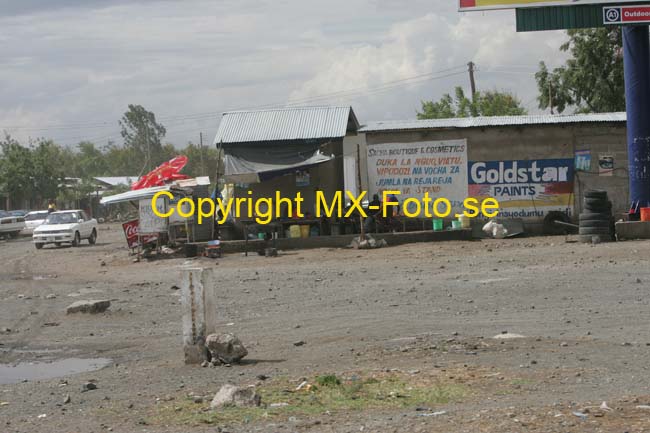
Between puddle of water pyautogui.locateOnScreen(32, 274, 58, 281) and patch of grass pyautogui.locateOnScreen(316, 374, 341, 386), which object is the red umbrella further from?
patch of grass pyautogui.locateOnScreen(316, 374, 341, 386)

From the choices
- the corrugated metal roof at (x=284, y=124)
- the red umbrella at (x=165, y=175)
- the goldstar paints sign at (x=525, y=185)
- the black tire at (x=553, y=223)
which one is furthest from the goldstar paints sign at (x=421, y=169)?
the red umbrella at (x=165, y=175)

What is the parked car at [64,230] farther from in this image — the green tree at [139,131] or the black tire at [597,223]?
the green tree at [139,131]

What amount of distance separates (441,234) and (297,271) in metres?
7.31

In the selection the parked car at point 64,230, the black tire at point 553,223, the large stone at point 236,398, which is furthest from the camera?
the parked car at point 64,230

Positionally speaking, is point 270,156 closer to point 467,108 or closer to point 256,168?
point 256,168

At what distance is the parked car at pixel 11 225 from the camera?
51.1 meters

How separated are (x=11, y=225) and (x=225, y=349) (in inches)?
1771

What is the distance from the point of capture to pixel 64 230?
38938 mm

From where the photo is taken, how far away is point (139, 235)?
2841 cm

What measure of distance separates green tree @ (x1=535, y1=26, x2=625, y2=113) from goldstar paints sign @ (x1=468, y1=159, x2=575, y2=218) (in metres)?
16.5

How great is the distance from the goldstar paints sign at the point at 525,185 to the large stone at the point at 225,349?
19.9m

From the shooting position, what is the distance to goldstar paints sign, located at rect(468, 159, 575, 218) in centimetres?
2864

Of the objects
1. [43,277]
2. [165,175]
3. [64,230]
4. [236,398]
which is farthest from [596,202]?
[64,230]

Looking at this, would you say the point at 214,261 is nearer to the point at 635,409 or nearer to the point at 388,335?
the point at 388,335
